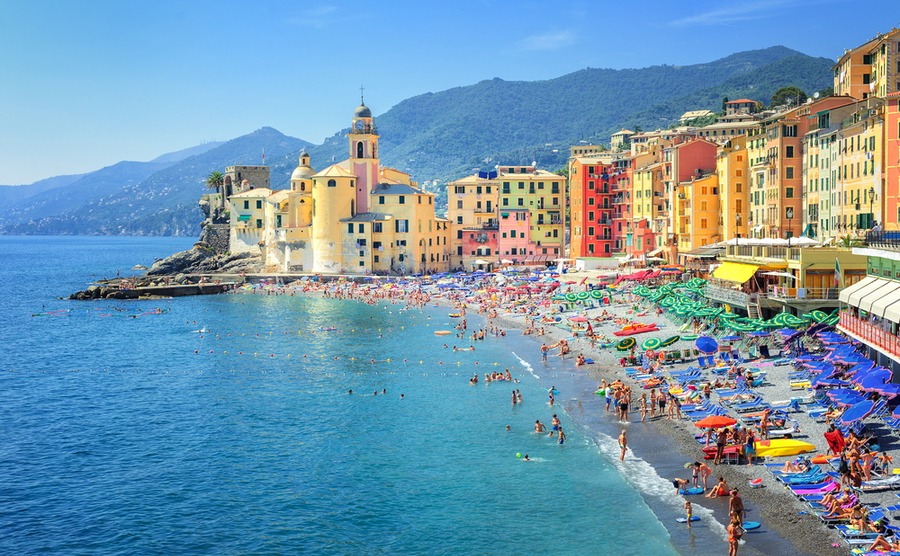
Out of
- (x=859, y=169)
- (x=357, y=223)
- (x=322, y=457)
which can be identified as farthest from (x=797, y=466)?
(x=357, y=223)

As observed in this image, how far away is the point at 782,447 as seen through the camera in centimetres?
3291

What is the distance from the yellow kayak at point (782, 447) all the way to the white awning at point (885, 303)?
6.91 metres

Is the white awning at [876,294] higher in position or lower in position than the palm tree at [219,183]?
lower

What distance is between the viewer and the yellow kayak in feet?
107

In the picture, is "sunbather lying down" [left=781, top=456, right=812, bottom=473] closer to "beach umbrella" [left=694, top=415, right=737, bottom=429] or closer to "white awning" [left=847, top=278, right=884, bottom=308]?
"beach umbrella" [left=694, top=415, right=737, bottom=429]

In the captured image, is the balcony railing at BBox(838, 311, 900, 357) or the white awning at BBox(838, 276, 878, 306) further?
the white awning at BBox(838, 276, 878, 306)

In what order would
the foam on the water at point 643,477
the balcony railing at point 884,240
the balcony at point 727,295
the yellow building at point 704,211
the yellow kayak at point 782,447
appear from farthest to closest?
the yellow building at point 704,211 < the balcony at point 727,295 < the balcony railing at point 884,240 < the yellow kayak at point 782,447 < the foam on the water at point 643,477

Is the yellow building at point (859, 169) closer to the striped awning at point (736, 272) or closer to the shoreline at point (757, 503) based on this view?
the striped awning at point (736, 272)

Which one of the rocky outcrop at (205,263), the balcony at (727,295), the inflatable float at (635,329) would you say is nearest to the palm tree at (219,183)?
the rocky outcrop at (205,263)

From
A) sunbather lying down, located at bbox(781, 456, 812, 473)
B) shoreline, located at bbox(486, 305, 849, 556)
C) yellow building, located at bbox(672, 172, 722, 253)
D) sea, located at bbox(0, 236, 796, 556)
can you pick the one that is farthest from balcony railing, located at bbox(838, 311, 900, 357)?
yellow building, located at bbox(672, 172, 722, 253)

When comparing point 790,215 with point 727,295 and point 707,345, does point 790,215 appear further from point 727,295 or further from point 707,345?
point 707,345

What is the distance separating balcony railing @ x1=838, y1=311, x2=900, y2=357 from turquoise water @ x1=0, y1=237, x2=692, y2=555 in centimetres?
1080

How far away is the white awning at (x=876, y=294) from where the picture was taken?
3822cm

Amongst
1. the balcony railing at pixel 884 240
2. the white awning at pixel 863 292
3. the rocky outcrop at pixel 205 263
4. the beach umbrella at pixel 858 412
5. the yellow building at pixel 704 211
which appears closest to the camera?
the beach umbrella at pixel 858 412
